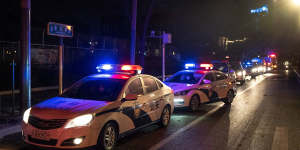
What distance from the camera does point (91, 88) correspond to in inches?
268

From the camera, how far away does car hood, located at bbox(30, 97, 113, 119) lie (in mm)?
5324

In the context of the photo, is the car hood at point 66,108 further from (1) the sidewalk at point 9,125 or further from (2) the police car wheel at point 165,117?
(2) the police car wheel at point 165,117

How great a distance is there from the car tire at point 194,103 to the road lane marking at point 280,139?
10.4 ft

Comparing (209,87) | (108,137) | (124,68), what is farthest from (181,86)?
(108,137)

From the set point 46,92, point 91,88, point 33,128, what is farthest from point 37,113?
point 46,92

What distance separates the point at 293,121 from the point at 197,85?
331 cm

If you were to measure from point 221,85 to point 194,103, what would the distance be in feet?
6.44

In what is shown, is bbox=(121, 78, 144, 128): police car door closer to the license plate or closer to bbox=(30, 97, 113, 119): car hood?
bbox=(30, 97, 113, 119): car hood

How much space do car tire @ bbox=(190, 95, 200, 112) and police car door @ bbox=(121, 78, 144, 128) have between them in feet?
12.7

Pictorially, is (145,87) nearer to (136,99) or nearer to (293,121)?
(136,99)

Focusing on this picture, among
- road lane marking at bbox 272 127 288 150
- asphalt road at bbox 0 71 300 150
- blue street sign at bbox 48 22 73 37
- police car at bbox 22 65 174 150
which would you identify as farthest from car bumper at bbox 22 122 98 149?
blue street sign at bbox 48 22 73 37

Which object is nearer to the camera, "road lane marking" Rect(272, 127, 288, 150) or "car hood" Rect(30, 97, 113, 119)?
"car hood" Rect(30, 97, 113, 119)

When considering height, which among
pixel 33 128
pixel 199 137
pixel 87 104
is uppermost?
pixel 87 104

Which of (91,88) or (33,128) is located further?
(91,88)
